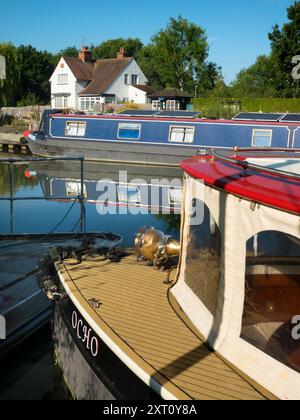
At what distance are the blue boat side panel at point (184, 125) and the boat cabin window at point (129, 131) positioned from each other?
0.38ft

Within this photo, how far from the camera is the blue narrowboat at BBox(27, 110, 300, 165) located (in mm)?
24125

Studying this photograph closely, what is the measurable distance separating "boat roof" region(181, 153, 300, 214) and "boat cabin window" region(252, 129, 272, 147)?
18.7 m

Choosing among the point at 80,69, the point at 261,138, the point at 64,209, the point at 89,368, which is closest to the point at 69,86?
the point at 80,69

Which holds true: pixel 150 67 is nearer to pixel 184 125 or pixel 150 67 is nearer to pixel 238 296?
pixel 184 125

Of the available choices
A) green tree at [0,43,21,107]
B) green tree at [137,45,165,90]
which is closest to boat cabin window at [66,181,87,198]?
green tree at [0,43,21,107]

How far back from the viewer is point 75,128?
29.1 m

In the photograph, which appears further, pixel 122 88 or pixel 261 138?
pixel 122 88

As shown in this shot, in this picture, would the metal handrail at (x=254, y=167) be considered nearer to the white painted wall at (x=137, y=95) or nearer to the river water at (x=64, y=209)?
the river water at (x=64, y=209)

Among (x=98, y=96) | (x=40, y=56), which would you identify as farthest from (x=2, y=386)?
(x=40, y=56)

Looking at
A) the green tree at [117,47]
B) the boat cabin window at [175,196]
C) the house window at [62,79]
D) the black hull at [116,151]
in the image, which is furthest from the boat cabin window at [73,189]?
the green tree at [117,47]

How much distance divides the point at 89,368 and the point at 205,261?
5.06ft

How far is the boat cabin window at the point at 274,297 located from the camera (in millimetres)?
3760
